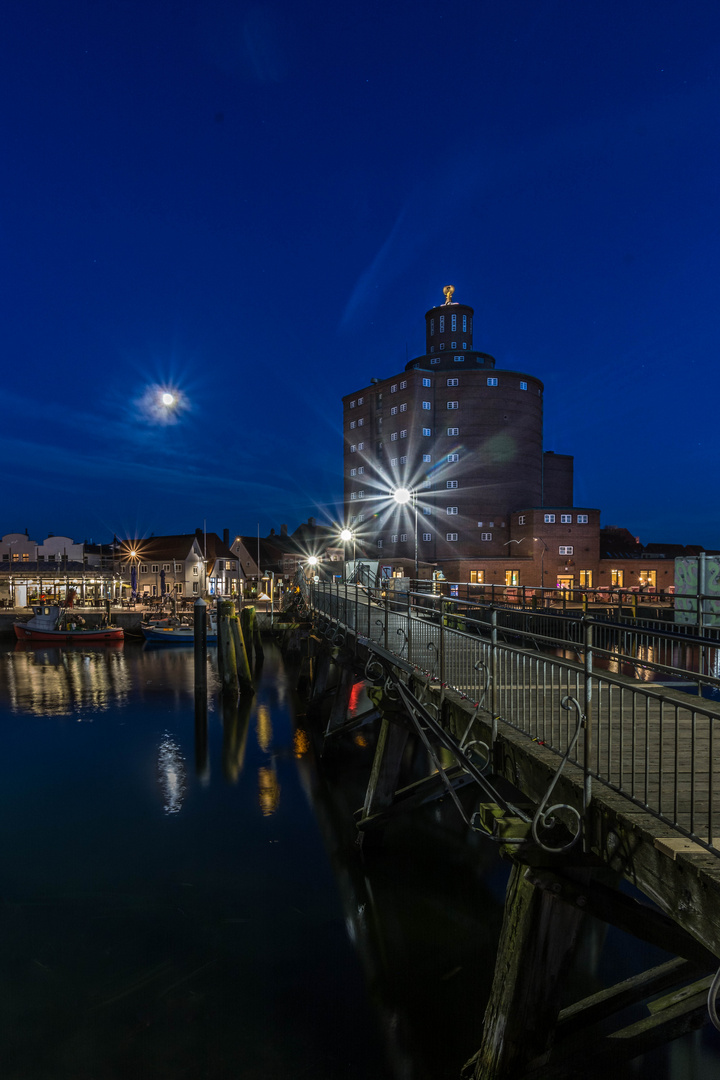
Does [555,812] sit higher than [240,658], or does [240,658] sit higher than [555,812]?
[555,812]

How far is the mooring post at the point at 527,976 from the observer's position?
4.95m

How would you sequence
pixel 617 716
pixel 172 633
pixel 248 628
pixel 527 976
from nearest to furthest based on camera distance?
pixel 527 976
pixel 617 716
pixel 248 628
pixel 172 633

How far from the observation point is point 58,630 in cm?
4603

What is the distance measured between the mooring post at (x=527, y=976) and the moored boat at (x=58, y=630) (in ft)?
147

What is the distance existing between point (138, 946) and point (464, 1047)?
4.89 meters

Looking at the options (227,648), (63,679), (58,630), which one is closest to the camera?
(227,648)

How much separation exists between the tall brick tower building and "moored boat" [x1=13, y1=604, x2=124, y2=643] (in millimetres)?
28086

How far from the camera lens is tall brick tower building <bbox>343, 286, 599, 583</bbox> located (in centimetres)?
6369

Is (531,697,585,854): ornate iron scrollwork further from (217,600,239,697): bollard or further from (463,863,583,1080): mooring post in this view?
(217,600,239,697): bollard

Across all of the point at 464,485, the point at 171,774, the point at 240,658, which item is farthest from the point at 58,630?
the point at 464,485

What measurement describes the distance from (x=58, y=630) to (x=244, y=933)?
4291 centimetres

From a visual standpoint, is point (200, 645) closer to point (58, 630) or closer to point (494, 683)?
point (494, 683)

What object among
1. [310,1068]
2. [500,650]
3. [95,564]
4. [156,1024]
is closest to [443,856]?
[310,1068]

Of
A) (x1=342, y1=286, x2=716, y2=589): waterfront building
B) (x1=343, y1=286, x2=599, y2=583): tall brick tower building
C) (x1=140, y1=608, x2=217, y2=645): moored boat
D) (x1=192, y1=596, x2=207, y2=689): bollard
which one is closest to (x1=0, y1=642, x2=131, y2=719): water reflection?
(x1=140, y1=608, x2=217, y2=645): moored boat
